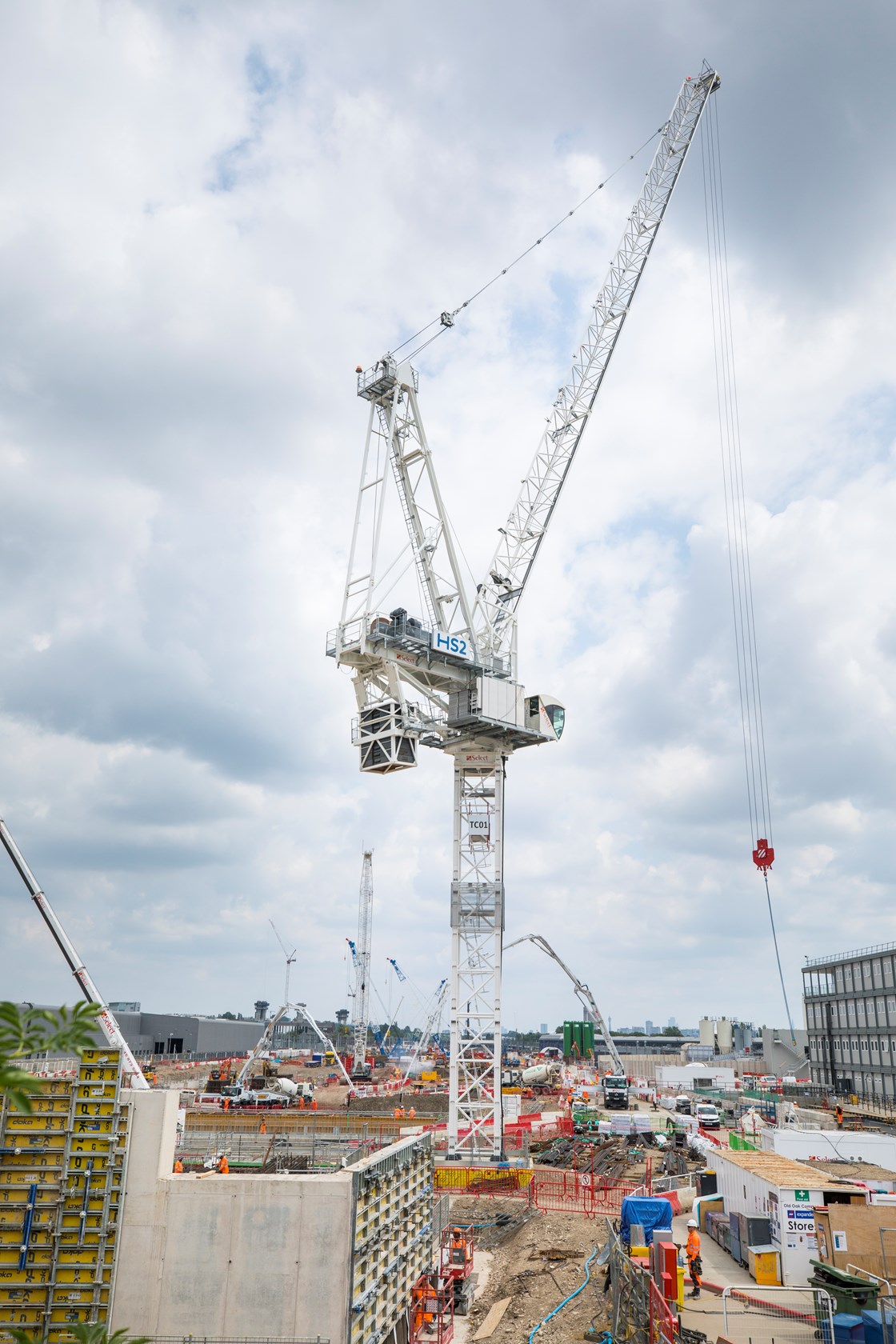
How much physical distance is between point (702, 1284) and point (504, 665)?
34.5 m

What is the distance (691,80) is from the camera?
61875mm

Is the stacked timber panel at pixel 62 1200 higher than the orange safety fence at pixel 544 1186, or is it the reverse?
the stacked timber panel at pixel 62 1200

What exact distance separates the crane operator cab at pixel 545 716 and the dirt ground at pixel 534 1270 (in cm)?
2329

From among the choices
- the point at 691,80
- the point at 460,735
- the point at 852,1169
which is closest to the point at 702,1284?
the point at 852,1169

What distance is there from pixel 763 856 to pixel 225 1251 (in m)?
31.9

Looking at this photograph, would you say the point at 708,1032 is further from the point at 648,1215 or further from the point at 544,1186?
the point at 648,1215

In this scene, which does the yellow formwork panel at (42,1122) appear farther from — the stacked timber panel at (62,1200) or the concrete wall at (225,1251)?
the concrete wall at (225,1251)

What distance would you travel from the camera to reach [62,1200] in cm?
1819

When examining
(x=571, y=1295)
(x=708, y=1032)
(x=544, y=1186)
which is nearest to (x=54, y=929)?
(x=571, y=1295)

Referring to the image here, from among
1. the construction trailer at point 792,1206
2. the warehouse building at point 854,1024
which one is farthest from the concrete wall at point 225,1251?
the warehouse building at point 854,1024

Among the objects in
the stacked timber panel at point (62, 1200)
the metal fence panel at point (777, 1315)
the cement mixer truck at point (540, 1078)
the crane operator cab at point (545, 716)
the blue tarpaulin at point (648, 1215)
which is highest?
the crane operator cab at point (545, 716)

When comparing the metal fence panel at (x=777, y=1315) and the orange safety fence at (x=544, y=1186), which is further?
the orange safety fence at (x=544, y=1186)

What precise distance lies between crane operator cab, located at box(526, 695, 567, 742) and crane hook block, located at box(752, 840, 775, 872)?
1360 centimetres

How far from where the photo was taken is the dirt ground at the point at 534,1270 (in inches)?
950
